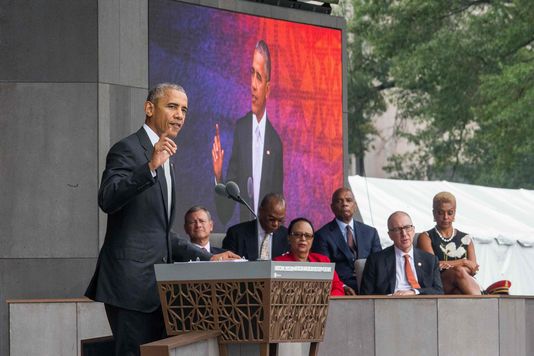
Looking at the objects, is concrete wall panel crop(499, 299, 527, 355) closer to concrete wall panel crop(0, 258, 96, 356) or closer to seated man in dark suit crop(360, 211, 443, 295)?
seated man in dark suit crop(360, 211, 443, 295)

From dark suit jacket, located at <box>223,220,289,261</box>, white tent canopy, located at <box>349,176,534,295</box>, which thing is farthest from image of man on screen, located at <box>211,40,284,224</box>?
white tent canopy, located at <box>349,176,534,295</box>

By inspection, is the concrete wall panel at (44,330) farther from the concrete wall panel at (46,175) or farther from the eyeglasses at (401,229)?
the eyeglasses at (401,229)

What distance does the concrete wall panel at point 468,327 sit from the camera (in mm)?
11617

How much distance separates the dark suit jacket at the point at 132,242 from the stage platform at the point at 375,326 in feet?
11.5

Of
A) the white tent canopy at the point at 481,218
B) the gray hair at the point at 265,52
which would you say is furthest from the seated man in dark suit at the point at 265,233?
the white tent canopy at the point at 481,218

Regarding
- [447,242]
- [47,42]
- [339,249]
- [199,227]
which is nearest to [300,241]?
[199,227]

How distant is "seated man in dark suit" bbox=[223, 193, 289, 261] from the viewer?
12375mm

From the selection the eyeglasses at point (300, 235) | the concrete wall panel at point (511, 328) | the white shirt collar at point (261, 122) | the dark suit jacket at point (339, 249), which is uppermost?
the white shirt collar at point (261, 122)

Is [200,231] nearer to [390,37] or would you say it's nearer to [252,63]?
[252,63]

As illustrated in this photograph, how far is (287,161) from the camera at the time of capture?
15180mm

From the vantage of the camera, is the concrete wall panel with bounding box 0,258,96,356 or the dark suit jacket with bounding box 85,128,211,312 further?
the concrete wall panel with bounding box 0,258,96,356

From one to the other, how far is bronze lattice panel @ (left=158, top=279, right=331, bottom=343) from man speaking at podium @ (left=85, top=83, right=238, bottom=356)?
0.50 feet

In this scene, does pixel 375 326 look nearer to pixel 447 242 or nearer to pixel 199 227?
pixel 199 227

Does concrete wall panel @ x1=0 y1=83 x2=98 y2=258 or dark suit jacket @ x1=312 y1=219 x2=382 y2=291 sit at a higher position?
concrete wall panel @ x1=0 y1=83 x2=98 y2=258
